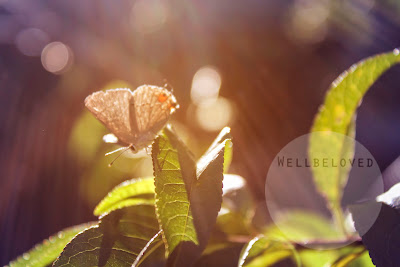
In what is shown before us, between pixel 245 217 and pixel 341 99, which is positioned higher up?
pixel 341 99

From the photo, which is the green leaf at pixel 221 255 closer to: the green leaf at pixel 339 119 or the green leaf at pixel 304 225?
the green leaf at pixel 339 119

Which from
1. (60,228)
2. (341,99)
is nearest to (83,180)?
(60,228)

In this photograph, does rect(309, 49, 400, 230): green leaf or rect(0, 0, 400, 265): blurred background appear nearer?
rect(309, 49, 400, 230): green leaf

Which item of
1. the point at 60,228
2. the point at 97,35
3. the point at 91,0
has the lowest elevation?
the point at 60,228

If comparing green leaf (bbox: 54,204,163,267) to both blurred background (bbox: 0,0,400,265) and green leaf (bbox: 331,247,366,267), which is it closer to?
green leaf (bbox: 331,247,366,267)

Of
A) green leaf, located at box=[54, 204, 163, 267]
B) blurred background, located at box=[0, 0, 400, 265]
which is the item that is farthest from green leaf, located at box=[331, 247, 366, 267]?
blurred background, located at box=[0, 0, 400, 265]

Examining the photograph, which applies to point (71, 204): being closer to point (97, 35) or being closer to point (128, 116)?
point (97, 35)
